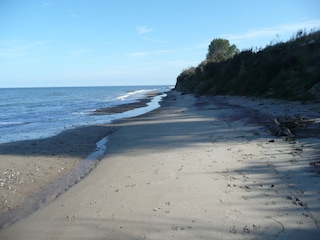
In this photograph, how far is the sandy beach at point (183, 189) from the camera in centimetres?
390

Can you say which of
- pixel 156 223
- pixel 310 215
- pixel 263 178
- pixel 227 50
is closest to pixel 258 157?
pixel 263 178

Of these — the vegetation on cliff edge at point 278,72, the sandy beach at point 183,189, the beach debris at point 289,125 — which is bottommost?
the sandy beach at point 183,189

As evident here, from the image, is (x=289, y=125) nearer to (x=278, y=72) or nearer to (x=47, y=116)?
(x=278, y=72)

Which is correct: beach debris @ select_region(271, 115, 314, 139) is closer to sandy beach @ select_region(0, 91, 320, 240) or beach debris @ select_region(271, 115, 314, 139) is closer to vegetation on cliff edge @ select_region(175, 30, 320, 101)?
sandy beach @ select_region(0, 91, 320, 240)

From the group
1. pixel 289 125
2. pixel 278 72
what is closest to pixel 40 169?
pixel 289 125

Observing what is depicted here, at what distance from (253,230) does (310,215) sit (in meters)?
0.81

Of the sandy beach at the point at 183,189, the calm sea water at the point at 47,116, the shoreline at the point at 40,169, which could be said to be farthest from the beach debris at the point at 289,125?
the calm sea water at the point at 47,116

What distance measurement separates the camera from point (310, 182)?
491 centimetres

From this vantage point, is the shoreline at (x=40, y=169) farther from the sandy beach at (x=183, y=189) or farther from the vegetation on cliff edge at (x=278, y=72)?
the vegetation on cliff edge at (x=278, y=72)

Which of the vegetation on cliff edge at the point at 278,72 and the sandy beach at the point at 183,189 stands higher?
the vegetation on cliff edge at the point at 278,72

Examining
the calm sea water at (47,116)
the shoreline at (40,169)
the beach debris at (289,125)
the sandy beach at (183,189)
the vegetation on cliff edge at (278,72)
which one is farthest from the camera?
the vegetation on cliff edge at (278,72)

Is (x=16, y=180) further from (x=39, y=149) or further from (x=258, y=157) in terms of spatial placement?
(x=258, y=157)

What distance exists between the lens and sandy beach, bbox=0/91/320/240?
3902 millimetres

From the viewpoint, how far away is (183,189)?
5297 millimetres
